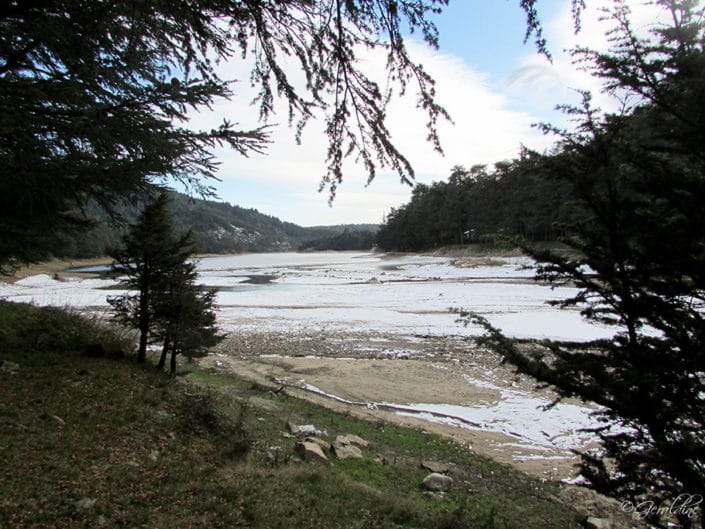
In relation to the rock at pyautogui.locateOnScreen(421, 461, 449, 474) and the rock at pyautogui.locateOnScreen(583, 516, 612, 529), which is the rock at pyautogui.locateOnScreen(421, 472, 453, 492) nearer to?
the rock at pyautogui.locateOnScreen(421, 461, 449, 474)

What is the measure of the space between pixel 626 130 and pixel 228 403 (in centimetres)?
871

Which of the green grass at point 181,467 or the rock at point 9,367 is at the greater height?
the rock at point 9,367

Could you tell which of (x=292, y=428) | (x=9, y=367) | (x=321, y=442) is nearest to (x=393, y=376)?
(x=292, y=428)

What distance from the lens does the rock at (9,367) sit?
249 inches

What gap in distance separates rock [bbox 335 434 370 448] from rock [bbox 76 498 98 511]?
4692mm

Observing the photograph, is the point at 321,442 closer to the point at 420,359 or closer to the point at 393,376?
the point at 393,376

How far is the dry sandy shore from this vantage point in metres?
8.99

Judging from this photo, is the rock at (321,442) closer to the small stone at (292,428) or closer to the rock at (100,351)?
the small stone at (292,428)

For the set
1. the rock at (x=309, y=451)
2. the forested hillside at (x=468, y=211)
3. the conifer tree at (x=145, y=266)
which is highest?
the forested hillside at (x=468, y=211)

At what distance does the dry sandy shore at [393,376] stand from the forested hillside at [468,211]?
3459 centimetres

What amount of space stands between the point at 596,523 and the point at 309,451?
4.57 m

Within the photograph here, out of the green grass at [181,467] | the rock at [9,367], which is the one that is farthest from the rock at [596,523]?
the rock at [9,367]

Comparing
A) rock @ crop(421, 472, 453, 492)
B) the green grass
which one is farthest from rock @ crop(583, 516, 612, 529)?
rock @ crop(421, 472, 453, 492)

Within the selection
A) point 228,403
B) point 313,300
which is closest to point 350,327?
point 313,300
